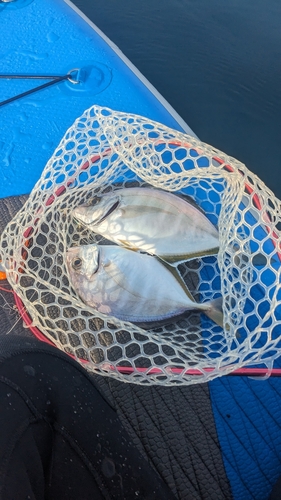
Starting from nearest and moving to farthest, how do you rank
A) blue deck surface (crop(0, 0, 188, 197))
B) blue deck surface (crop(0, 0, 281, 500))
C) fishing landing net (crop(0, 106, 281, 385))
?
fishing landing net (crop(0, 106, 281, 385))
blue deck surface (crop(0, 0, 281, 500))
blue deck surface (crop(0, 0, 188, 197))

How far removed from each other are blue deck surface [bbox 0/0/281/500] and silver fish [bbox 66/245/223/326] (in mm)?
407

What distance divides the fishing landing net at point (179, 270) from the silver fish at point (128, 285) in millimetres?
62

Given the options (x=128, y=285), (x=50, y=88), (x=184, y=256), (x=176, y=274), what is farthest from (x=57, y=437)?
(x=50, y=88)

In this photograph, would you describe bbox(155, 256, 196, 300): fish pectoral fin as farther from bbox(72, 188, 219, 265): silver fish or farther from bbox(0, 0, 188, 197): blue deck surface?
bbox(0, 0, 188, 197): blue deck surface

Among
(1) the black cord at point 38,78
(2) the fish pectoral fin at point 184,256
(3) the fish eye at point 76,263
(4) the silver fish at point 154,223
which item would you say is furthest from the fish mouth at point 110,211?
(1) the black cord at point 38,78

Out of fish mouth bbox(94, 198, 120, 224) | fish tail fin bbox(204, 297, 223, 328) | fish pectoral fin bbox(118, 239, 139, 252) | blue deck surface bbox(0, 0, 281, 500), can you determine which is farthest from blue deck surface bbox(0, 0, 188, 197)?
fish tail fin bbox(204, 297, 223, 328)

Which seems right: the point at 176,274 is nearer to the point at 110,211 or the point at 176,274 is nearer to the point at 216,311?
the point at 216,311

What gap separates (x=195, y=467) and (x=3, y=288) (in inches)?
45.5

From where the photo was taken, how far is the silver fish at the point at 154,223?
1622 mm

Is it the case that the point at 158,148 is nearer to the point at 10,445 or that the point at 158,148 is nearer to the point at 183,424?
the point at 183,424

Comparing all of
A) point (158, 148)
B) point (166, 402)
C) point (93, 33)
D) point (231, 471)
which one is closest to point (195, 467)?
point (231, 471)

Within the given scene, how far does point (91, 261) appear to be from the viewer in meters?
1.55

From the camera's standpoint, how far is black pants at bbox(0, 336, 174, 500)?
0.78 metres

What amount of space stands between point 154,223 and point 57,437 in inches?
40.0
